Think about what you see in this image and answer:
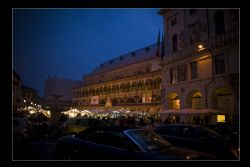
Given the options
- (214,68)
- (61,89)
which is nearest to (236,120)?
(214,68)

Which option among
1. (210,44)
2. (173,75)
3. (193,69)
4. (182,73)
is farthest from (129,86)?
(210,44)

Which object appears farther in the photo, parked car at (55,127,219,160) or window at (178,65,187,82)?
window at (178,65,187,82)

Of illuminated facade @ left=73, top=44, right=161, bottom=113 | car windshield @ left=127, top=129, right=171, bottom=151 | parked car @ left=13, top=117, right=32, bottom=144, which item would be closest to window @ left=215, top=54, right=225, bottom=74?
illuminated facade @ left=73, top=44, right=161, bottom=113

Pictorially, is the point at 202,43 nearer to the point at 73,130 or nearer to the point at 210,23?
the point at 210,23

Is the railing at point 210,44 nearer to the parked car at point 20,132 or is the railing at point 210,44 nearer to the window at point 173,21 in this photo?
the window at point 173,21

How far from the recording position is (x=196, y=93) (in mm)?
30141

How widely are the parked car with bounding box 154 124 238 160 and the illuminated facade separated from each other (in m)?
30.9

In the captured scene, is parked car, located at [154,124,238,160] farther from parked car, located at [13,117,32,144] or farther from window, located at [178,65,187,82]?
window, located at [178,65,187,82]

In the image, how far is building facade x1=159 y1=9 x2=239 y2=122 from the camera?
2467 centimetres

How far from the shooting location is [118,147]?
6.89 m

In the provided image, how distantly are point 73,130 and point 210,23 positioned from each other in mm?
19254

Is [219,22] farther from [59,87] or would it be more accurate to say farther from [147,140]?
[59,87]
